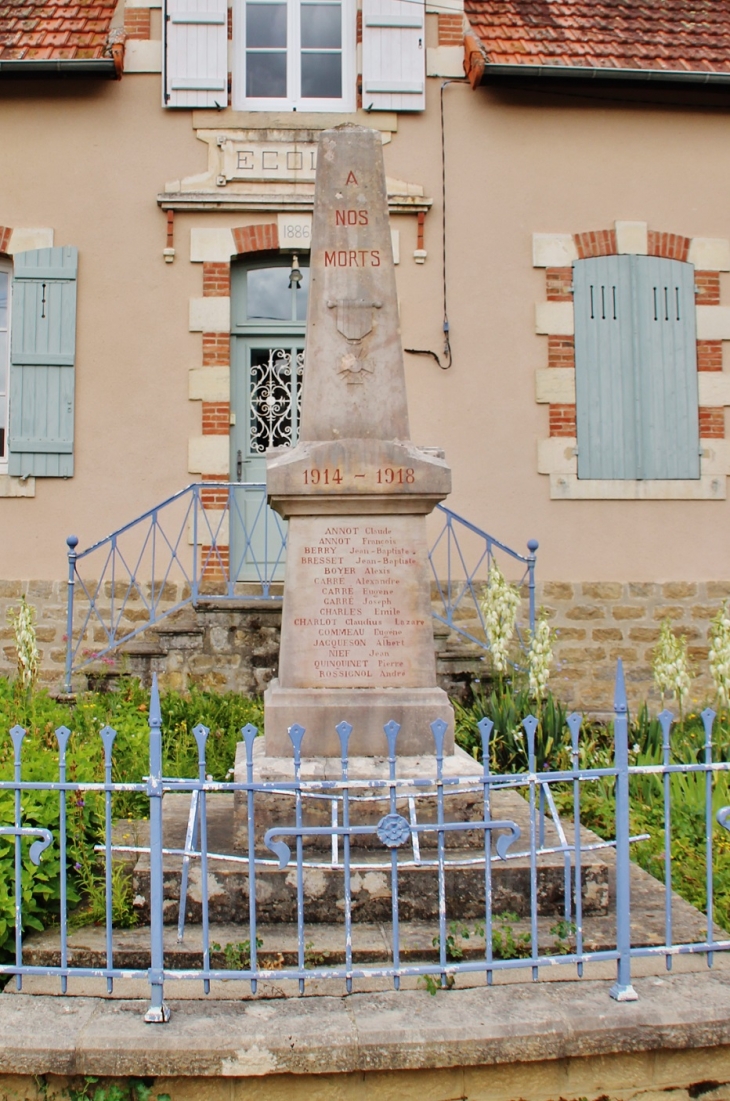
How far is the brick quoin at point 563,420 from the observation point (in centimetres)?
820

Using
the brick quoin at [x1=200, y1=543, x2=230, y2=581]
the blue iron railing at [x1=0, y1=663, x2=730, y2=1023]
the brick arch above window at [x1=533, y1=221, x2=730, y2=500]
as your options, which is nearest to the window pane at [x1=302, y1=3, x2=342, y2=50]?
the brick arch above window at [x1=533, y1=221, x2=730, y2=500]

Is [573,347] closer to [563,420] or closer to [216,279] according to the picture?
[563,420]

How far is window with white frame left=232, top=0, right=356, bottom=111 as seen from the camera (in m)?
8.41

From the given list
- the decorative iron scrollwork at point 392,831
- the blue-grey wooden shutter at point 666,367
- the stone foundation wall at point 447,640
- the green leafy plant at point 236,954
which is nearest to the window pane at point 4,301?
the stone foundation wall at point 447,640

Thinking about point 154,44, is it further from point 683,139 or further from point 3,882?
point 3,882

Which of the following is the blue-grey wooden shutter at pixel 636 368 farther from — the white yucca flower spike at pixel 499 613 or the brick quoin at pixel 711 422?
the white yucca flower spike at pixel 499 613

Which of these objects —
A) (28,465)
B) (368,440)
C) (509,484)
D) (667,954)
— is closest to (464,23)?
(509,484)

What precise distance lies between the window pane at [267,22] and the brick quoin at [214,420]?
339 cm

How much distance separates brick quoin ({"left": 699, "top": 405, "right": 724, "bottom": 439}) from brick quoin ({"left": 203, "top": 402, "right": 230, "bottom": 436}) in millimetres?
4143

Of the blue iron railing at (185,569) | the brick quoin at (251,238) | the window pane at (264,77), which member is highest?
the window pane at (264,77)

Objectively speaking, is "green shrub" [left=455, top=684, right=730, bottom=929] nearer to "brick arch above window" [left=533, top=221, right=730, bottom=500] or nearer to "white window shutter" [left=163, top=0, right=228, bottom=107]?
"brick arch above window" [left=533, top=221, right=730, bottom=500]

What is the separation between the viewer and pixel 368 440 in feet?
13.8

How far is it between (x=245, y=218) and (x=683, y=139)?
157 inches

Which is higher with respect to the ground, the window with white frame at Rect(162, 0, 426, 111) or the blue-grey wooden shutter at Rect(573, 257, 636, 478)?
the window with white frame at Rect(162, 0, 426, 111)
